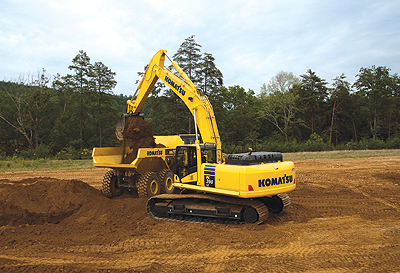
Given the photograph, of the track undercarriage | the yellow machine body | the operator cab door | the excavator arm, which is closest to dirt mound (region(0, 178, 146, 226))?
the track undercarriage

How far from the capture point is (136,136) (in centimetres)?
1046

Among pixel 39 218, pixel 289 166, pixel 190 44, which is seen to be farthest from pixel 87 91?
pixel 289 166

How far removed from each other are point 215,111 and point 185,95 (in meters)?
23.0

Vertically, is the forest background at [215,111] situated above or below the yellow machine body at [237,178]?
above

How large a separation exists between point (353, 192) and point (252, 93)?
45.7m

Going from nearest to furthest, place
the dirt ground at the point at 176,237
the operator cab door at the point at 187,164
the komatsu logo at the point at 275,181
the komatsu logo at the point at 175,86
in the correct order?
the dirt ground at the point at 176,237 < the komatsu logo at the point at 275,181 < the operator cab door at the point at 187,164 < the komatsu logo at the point at 175,86

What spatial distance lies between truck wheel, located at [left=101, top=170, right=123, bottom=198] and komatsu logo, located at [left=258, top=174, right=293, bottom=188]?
19.2 feet

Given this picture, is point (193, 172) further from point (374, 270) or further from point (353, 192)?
point (353, 192)

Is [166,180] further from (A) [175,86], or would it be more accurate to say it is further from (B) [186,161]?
(A) [175,86]

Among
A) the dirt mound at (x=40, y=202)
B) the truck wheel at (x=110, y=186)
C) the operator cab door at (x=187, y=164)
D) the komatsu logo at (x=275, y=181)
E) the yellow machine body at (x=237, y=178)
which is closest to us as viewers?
the yellow machine body at (x=237, y=178)

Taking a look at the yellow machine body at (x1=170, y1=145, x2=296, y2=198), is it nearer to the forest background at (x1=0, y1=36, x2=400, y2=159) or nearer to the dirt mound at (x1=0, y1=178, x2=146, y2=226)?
the dirt mound at (x1=0, y1=178, x2=146, y2=226)

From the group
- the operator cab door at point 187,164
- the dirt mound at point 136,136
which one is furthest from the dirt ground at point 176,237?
the dirt mound at point 136,136

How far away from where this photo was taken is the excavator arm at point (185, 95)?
9672mm

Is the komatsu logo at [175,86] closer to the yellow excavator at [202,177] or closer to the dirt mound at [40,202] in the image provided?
the yellow excavator at [202,177]
